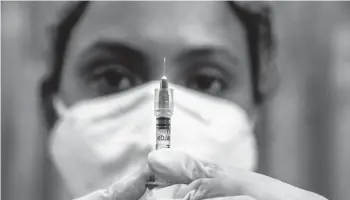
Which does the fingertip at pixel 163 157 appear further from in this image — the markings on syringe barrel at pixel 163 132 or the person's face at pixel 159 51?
the person's face at pixel 159 51

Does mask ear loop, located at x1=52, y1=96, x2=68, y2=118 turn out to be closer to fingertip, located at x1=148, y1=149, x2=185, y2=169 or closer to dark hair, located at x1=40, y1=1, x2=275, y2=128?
dark hair, located at x1=40, y1=1, x2=275, y2=128

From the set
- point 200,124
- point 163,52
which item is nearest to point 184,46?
point 163,52

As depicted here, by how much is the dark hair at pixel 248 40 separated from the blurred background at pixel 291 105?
25 mm

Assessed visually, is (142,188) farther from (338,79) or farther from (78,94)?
(338,79)

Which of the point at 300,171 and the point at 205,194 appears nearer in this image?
the point at 205,194

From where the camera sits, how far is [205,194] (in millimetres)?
983

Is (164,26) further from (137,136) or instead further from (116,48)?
(137,136)

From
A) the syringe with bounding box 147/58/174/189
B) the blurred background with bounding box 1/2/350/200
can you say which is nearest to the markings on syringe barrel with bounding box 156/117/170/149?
the syringe with bounding box 147/58/174/189

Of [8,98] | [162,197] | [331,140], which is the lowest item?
[162,197]

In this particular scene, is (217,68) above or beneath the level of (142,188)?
above

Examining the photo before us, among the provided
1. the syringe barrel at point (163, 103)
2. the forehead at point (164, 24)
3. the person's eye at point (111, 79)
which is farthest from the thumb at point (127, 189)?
the forehead at point (164, 24)

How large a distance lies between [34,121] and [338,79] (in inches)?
31.6

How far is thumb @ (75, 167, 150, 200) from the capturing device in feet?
3.45

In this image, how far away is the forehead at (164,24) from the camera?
1.19 metres
